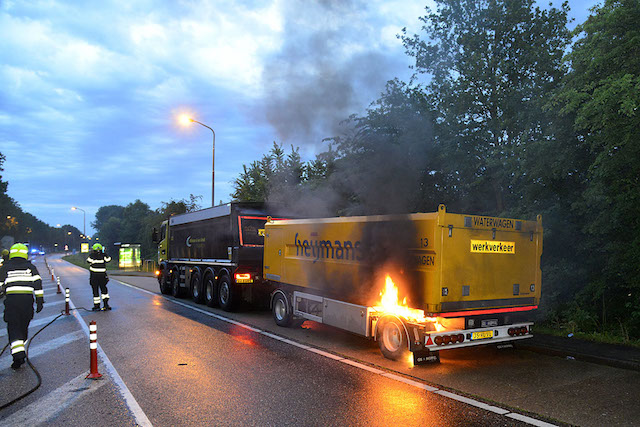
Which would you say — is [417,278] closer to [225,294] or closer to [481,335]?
[481,335]

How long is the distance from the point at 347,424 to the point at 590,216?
737cm

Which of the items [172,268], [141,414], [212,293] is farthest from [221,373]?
[172,268]

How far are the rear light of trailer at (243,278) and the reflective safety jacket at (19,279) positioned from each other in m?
5.48

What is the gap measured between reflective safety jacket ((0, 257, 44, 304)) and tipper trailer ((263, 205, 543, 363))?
190 inches

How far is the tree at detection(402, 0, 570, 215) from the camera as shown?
38.7 feet

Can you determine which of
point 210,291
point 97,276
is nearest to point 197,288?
point 210,291

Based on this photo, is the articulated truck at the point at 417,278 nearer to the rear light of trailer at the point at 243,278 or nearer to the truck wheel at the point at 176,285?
the rear light of trailer at the point at 243,278

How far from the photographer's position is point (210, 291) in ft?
45.9

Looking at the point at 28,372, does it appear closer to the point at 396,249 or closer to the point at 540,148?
the point at 396,249

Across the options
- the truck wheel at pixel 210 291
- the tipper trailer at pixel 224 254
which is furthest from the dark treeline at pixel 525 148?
the truck wheel at pixel 210 291

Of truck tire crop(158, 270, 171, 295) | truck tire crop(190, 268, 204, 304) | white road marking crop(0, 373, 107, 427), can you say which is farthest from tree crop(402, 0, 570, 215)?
truck tire crop(158, 270, 171, 295)

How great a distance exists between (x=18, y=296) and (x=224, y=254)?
6.31 metres

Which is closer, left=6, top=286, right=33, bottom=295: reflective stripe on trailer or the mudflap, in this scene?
the mudflap

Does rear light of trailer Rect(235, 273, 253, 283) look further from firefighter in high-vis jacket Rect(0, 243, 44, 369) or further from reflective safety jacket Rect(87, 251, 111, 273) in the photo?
firefighter in high-vis jacket Rect(0, 243, 44, 369)
